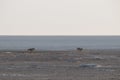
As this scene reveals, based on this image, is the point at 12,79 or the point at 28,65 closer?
the point at 12,79

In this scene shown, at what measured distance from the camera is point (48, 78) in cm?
5200

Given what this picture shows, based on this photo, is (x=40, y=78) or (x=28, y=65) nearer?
→ (x=40, y=78)

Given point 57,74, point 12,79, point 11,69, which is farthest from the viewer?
point 11,69

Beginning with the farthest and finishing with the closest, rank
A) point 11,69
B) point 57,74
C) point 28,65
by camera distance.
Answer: point 28,65 < point 11,69 < point 57,74

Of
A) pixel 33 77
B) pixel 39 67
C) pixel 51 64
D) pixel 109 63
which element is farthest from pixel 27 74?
pixel 109 63

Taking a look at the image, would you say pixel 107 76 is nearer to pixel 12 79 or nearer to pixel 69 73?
pixel 69 73

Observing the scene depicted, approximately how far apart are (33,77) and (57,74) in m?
3.79

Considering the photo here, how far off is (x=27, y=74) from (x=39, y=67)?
8658mm

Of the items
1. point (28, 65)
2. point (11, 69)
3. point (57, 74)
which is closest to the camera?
point (57, 74)

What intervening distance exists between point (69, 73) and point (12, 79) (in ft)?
26.3

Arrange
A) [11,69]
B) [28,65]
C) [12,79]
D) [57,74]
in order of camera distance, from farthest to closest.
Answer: [28,65] < [11,69] < [57,74] < [12,79]

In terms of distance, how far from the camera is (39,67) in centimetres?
6438

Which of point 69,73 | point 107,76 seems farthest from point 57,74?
point 107,76

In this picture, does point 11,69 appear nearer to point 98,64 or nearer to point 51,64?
point 51,64
